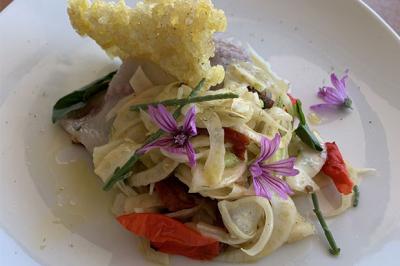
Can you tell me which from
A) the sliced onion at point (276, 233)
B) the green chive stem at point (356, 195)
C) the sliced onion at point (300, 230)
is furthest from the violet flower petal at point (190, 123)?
the green chive stem at point (356, 195)

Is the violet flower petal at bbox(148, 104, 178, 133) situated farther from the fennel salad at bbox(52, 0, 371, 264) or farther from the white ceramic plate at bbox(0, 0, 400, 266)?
the white ceramic plate at bbox(0, 0, 400, 266)

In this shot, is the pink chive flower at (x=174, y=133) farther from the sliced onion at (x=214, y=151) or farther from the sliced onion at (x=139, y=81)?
the sliced onion at (x=139, y=81)

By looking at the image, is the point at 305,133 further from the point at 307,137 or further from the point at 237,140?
the point at 237,140

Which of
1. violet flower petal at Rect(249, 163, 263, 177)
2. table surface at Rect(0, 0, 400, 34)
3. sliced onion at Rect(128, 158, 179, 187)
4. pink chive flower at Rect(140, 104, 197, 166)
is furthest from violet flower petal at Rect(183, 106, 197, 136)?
table surface at Rect(0, 0, 400, 34)

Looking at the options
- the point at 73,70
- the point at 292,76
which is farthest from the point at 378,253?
the point at 73,70

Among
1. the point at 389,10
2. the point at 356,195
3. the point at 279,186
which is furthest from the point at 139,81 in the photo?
the point at 389,10
